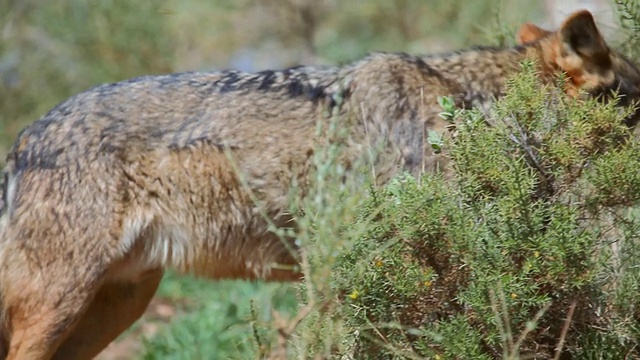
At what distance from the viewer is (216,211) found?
211 inches

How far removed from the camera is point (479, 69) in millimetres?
5625

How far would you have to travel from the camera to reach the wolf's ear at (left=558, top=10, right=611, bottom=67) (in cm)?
497

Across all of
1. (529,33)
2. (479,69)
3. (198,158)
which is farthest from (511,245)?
(529,33)

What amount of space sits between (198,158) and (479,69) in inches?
63.2

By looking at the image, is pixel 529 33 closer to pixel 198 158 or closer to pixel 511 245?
pixel 198 158

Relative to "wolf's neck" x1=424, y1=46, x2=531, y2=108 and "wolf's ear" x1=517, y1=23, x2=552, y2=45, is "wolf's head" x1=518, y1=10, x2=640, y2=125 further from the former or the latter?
"wolf's ear" x1=517, y1=23, x2=552, y2=45

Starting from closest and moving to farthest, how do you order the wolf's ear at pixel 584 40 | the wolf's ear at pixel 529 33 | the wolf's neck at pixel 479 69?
1. the wolf's ear at pixel 584 40
2. the wolf's neck at pixel 479 69
3. the wolf's ear at pixel 529 33

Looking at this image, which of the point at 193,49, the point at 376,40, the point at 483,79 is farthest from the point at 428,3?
the point at 483,79

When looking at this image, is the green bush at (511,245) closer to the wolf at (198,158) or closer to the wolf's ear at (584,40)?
the wolf's ear at (584,40)

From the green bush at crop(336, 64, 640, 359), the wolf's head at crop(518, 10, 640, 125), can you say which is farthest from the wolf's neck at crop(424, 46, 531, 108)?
the green bush at crop(336, 64, 640, 359)

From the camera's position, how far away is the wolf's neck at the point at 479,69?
5512 millimetres

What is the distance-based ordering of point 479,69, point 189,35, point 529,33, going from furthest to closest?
1. point 189,35
2. point 529,33
3. point 479,69

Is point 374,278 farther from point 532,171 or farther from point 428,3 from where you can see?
point 428,3

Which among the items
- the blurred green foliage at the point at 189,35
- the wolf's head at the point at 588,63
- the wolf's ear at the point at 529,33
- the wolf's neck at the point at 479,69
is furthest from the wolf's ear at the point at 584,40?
the blurred green foliage at the point at 189,35
